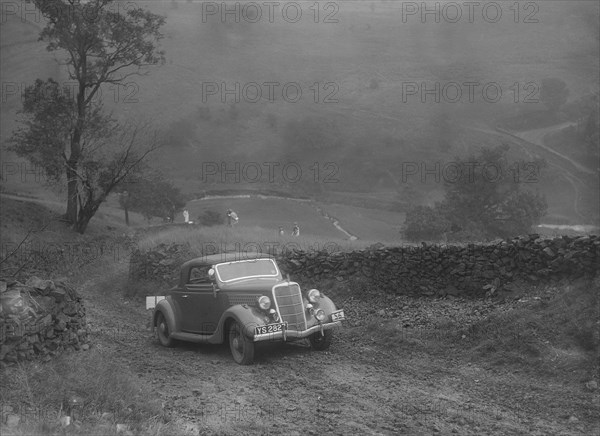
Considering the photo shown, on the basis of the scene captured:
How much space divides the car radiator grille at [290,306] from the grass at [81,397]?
3191mm

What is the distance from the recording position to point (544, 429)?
307 inches

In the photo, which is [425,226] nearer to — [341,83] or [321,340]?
[321,340]

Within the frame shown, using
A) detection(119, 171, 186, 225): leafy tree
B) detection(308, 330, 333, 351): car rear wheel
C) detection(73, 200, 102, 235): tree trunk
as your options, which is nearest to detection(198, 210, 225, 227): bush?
detection(119, 171, 186, 225): leafy tree

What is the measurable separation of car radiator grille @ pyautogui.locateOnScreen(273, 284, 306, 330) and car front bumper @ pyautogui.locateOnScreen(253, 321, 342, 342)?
140mm

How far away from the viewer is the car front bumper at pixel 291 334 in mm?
10680

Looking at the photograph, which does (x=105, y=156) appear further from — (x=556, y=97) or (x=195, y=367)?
(x=556, y=97)

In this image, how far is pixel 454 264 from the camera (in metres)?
14.8

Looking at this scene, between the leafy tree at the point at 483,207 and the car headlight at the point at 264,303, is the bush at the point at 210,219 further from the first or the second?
the car headlight at the point at 264,303

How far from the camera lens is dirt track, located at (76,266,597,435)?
25.9 feet

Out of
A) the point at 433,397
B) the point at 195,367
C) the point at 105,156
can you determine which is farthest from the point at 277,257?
the point at 105,156

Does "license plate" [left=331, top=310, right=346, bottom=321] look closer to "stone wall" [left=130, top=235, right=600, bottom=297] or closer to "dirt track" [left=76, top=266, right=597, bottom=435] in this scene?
"dirt track" [left=76, top=266, right=597, bottom=435]

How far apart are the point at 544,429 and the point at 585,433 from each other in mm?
469

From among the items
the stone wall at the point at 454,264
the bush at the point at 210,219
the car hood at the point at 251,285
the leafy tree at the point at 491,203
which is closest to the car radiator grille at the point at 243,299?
the car hood at the point at 251,285

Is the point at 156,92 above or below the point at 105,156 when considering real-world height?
above
